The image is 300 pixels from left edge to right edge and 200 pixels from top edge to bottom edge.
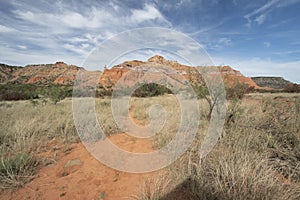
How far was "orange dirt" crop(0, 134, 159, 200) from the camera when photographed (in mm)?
2176

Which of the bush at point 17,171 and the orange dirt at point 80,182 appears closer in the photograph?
the orange dirt at point 80,182

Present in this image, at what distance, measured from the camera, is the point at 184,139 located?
3.59 metres

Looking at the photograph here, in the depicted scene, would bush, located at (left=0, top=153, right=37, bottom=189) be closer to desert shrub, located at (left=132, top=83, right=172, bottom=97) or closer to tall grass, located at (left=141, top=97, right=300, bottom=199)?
tall grass, located at (left=141, top=97, right=300, bottom=199)

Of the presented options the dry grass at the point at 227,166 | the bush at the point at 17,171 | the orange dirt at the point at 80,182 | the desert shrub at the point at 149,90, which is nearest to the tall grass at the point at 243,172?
the dry grass at the point at 227,166

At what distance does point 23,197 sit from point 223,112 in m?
5.24

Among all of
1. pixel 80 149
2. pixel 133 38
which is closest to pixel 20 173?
pixel 80 149

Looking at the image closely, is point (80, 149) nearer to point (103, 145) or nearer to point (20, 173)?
point (103, 145)

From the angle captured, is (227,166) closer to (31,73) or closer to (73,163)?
(73,163)

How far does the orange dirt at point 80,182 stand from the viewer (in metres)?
2.18

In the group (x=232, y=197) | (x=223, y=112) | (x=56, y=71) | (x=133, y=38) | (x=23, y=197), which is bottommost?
(x=23, y=197)

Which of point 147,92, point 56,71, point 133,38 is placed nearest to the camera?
point 133,38

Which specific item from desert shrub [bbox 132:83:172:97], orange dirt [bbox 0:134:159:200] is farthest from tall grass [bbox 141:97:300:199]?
desert shrub [bbox 132:83:172:97]

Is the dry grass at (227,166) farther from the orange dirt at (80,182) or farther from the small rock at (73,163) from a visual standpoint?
the small rock at (73,163)

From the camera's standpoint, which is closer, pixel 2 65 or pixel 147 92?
pixel 147 92
